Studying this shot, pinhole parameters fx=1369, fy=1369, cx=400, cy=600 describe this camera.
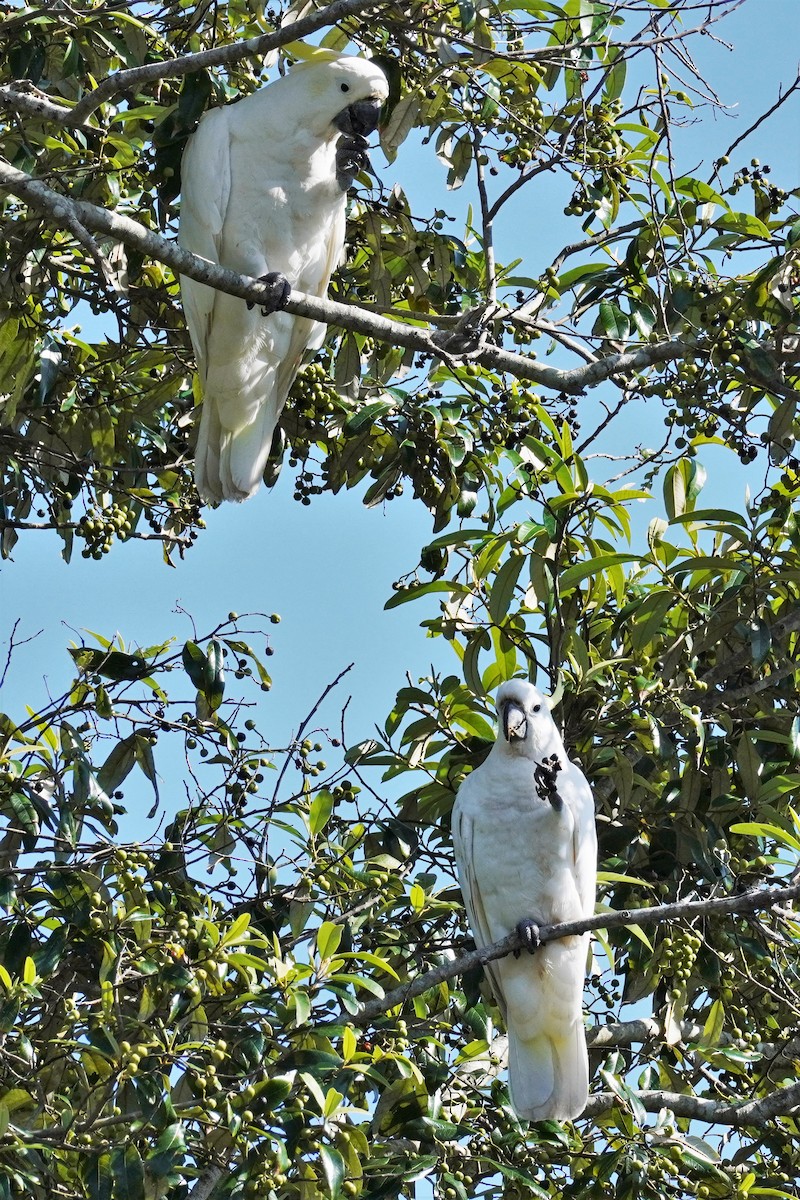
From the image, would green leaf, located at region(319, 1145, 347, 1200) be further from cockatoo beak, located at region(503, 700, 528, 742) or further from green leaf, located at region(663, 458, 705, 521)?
green leaf, located at region(663, 458, 705, 521)

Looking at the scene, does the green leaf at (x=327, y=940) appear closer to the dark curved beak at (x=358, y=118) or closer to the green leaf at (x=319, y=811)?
the green leaf at (x=319, y=811)

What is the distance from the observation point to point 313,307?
3021mm

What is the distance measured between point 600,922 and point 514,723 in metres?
0.94

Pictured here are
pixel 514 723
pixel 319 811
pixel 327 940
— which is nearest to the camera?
pixel 327 940

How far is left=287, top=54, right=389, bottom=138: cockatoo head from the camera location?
11.6 feet

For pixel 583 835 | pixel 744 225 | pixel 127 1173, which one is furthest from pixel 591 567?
pixel 127 1173

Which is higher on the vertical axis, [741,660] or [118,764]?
[741,660]

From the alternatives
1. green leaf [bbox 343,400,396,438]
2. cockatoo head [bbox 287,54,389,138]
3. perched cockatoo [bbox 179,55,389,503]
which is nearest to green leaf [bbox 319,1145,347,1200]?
green leaf [bbox 343,400,396,438]

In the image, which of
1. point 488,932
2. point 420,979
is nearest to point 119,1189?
point 420,979

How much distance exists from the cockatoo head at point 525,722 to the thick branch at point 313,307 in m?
0.80

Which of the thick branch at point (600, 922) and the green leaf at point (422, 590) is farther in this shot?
the green leaf at point (422, 590)

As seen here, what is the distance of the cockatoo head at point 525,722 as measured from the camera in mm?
3367

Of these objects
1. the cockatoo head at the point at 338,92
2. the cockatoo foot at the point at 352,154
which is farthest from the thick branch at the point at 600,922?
the cockatoo head at the point at 338,92

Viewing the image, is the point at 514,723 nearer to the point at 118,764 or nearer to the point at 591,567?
the point at 591,567
